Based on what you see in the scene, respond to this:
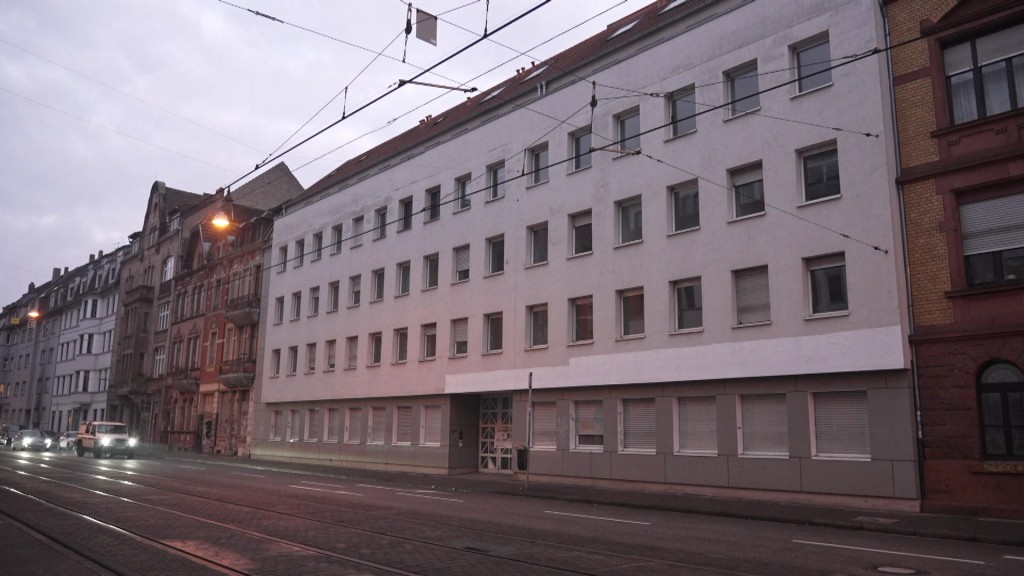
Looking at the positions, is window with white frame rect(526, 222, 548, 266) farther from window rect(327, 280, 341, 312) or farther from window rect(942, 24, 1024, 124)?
window rect(327, 280, 341, 312)

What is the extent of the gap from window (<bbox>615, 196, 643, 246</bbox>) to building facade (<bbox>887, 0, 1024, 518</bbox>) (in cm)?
786

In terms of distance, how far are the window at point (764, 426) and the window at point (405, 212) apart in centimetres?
1790

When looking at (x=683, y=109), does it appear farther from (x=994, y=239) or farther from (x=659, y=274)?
(x=994, y=239)

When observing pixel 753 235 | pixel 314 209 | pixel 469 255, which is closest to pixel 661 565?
pixel 753 235

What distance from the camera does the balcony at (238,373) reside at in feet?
147

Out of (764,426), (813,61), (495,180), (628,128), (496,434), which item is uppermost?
(628,128)

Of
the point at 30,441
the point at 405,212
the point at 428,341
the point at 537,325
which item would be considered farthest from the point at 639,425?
the point at 30,441

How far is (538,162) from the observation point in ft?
94.5

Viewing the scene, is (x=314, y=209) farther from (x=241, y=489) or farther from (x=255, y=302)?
(x=241, y=489)

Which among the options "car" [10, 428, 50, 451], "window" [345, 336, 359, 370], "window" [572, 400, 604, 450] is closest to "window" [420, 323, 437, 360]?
→ "window" [345, 336, 359, 370]

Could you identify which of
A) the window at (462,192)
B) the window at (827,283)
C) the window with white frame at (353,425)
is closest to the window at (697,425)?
the window at (827,283)

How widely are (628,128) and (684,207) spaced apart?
384 cm

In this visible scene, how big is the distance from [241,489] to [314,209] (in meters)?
22.5

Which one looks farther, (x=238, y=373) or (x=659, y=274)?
(x=238, y=373)
